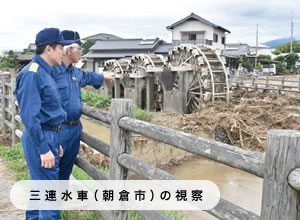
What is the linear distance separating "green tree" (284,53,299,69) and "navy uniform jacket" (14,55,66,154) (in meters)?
36.7

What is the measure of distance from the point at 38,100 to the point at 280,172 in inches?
61.8

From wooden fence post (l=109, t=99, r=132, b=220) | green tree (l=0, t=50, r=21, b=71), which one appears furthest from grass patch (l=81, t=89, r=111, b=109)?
green tree (l=0, t=50, r=21, b=71)

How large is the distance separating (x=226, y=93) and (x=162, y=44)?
19.9 m

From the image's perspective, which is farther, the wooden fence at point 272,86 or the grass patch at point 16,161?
the wooden fence at point 272,86

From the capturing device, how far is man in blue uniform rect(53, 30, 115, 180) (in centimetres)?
270

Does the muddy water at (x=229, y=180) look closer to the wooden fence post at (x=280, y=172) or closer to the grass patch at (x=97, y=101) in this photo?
the grass patch at (x=97, y=101)

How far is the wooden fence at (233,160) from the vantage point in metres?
1.34

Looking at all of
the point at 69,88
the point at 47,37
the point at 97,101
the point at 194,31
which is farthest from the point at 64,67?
the point at 194,31

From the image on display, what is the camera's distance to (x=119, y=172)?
2.58 meters

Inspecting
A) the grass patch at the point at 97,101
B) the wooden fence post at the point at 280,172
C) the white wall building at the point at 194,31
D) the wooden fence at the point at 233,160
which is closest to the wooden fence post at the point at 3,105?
the wooden fence at the point at 233,160

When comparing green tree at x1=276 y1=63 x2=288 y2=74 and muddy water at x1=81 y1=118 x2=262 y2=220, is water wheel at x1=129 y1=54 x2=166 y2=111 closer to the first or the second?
muddy water at x1=81 y1=118 x2=262 y2=220

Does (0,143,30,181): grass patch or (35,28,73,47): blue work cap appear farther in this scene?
(0,143,30,181): grass patch

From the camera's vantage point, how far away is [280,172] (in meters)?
1.37

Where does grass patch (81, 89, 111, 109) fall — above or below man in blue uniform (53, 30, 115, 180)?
below
